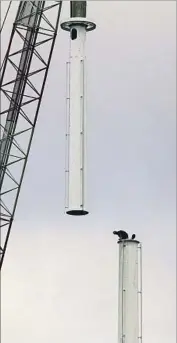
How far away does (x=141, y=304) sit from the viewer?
70188 millimetres

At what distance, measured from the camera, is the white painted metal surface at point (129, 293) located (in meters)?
69.4

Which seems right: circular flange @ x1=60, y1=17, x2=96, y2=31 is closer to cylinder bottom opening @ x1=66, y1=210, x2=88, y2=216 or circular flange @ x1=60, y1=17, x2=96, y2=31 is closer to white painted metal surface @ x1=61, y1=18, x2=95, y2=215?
white painted metal surface @ x1=61, y1=18, x2=95, y2=215

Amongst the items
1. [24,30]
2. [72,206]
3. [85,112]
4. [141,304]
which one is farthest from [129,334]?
[24,30]

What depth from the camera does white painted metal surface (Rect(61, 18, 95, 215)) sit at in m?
69.9

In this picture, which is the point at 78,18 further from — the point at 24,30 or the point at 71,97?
the point at 24,30

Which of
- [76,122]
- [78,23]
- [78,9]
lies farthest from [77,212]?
[78,9]

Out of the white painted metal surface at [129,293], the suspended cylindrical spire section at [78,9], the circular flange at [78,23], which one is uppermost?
the suspended cylindrical spire section at [78,9]

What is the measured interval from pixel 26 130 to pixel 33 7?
9082 mm

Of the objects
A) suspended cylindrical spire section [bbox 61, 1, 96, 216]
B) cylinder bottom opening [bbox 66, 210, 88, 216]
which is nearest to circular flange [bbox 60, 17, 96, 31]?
suspended cylindrical spire section [bbox 61, 1, 96, 216]

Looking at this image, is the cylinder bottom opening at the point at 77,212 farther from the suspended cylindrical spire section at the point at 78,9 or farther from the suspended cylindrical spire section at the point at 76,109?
the suspended cylindrical spire section at the point at 78,9

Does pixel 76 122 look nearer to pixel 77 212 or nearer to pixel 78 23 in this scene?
pixel 77 212

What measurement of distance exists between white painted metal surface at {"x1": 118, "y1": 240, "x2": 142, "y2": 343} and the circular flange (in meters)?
13.9

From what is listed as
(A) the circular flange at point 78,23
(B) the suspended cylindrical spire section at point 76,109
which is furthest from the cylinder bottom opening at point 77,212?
(A) the circular flange at point 78,23

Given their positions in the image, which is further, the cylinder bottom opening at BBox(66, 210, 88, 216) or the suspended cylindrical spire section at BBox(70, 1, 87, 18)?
the suspended cylindrical spire section at BBox(70, 1, 87, 18)
